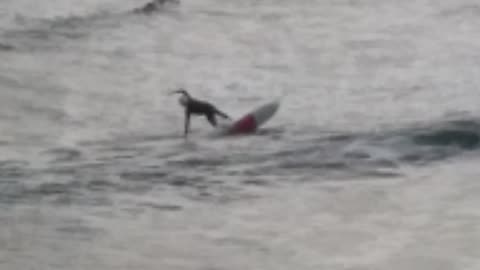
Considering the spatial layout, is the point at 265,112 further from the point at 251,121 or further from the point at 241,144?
the point at 241,144

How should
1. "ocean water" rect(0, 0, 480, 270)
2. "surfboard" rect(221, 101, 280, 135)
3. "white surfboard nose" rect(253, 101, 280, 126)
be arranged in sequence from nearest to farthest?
"ocean water" rect(0, 0, 480, 270)
"surfboard" rect(221, 101, 280, 135)
"white surfboard nose" rect(253, 101, 280, 126)

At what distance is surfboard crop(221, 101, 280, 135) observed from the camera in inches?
484

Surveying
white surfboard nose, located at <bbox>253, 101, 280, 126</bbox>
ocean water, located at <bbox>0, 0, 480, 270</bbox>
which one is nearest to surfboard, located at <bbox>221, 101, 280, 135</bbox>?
white surfboard nose, located at <bbox>253, 101, 280, 126</bbox>

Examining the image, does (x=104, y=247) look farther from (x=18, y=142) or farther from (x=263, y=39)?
(x=263, y=39)

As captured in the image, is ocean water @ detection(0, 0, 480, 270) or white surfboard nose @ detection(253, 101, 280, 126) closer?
ocean water @ detection(0, 0, 480, 270)

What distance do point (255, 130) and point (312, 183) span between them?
8.73 feet

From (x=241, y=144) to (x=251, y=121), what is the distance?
3.28 feet

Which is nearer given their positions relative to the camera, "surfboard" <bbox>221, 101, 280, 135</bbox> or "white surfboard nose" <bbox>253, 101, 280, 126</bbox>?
"surfboard" <bbox>221, 101, 280, 135</bbox>

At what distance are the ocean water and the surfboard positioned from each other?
163mm

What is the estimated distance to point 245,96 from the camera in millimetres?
15250

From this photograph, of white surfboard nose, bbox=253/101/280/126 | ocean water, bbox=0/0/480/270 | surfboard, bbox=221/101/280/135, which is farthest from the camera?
white surfboard nose, bbox=253/101/280/126

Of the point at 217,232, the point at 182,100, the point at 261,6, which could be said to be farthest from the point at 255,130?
the point at 261,6

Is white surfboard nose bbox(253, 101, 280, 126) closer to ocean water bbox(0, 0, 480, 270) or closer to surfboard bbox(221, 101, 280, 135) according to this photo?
surfboard bbox(221, 101, 280, 135)

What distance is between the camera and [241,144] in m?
11.6
